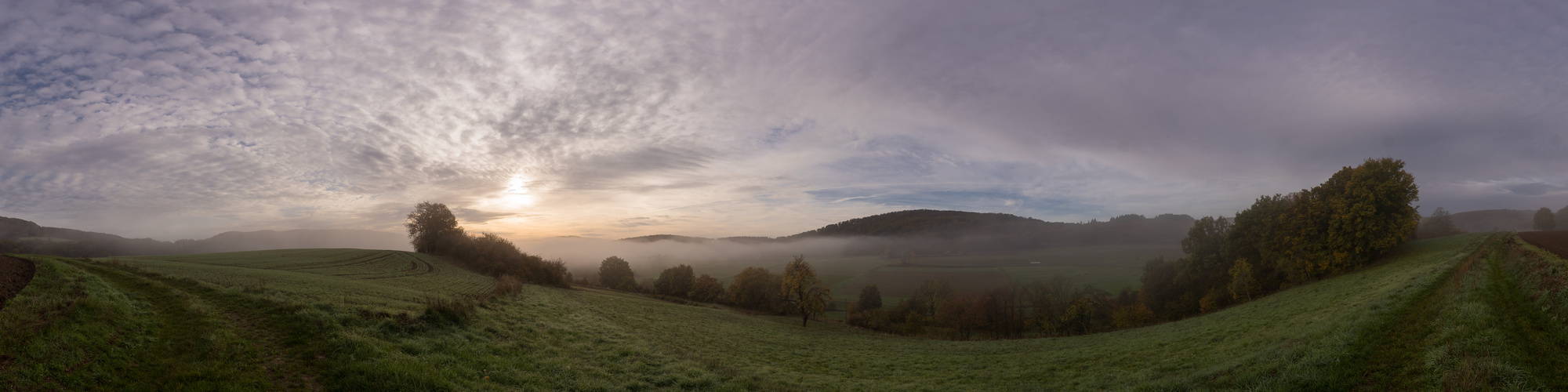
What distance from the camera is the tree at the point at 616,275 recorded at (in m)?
75.4

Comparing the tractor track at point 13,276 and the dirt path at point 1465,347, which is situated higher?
the tractor track at point 13,276

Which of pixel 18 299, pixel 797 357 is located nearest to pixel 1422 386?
pixel 797 357

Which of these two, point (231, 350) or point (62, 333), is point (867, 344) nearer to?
point (231, 350)

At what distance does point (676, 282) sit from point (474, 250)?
1108 inches

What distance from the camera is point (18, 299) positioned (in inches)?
445

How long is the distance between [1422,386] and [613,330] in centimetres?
2377

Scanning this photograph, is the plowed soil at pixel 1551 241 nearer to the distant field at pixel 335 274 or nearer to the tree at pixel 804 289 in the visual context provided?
the tree at pixel 804 289

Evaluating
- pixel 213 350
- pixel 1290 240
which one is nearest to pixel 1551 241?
pixel 1290 240

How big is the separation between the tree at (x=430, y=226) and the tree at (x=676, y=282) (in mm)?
29057

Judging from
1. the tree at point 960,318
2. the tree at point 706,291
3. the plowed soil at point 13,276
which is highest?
the plowed soil at point 13,276

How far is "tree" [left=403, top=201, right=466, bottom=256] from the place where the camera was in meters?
63.2

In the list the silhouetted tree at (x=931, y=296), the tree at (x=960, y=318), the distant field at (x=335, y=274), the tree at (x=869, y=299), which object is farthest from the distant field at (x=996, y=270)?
the distant field at (x=335, y=274)

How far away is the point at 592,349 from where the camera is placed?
52.4ft

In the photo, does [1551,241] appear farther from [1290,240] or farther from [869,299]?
[869,299]
